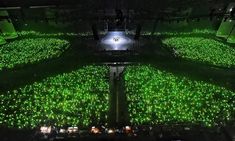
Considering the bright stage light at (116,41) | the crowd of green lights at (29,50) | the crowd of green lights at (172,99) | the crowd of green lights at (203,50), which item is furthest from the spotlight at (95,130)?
the crowd of green lights at (203,50)

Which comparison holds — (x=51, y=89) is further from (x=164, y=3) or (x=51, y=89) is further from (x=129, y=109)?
(x=164, y=3)

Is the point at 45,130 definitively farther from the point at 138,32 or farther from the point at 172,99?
the point at 138,32

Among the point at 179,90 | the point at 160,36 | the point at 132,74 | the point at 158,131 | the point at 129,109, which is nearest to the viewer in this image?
the point at 158,131

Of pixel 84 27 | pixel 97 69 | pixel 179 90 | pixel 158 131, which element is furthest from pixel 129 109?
pixel 84 27

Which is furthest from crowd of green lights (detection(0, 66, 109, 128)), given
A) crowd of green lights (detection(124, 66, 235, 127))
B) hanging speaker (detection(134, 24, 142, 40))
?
hanging speaker (detection(134, 24, 142, 40))

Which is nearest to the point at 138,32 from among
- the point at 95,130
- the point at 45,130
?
the point at 95,130

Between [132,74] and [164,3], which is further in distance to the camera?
[164,3]
